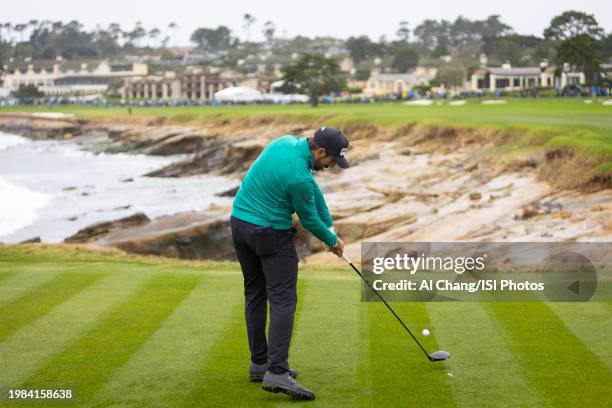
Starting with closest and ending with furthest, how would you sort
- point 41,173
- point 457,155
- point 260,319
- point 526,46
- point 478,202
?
point 260,319
point 478,202
point 457,155
point 41,173
point 526,46

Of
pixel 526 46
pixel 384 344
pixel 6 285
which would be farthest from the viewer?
pixel 526 46

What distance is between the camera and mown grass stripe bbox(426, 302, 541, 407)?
7699mm

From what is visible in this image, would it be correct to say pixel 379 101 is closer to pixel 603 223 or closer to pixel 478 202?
pixel 478 202

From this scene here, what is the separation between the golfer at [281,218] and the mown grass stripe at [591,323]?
2.63m

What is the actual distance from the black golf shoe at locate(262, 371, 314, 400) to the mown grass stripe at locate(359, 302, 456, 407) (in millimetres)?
465

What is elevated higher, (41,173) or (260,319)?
(260,319)

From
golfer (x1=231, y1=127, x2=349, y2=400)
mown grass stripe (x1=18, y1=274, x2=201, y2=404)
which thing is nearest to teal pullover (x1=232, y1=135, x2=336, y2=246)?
golfer (x1=231, y1=127, x2=349, y2=400)

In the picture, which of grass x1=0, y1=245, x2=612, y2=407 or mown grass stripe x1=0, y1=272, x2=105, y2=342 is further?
mown grass stripe x1=0, y1=272, x2=105, y2=342

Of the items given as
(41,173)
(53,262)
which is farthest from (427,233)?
(41,173)

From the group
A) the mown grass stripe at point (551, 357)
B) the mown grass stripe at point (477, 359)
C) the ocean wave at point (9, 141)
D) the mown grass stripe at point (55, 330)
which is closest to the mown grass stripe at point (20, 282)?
the mown grass stripe at point (55, 330)

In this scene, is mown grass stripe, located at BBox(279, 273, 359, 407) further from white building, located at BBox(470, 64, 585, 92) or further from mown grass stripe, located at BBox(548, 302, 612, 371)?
white building, located at BBox(470, 64, 585, 92)

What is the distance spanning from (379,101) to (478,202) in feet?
247

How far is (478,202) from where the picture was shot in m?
25.5

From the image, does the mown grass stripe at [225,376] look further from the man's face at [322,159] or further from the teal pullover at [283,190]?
the man's face at [322,159]
